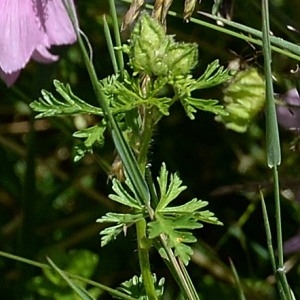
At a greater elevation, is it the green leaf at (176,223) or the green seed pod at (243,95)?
the green seed pod at (243,95)

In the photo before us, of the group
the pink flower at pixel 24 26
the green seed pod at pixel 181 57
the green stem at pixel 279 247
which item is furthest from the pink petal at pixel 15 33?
the green stem at pixel 279 247

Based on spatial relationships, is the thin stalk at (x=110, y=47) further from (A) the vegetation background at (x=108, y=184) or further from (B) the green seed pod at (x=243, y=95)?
(A) the vegetation background at (x=108, y=184)

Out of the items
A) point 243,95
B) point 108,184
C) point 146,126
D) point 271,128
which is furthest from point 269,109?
point 108,184

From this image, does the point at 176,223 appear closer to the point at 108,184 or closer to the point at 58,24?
the point at 58,24

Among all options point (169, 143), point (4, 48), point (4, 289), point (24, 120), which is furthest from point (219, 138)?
point (4, 48)

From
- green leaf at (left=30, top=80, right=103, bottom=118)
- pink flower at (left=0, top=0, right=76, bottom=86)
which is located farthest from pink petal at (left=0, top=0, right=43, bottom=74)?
green leaf at (left=30, top=80, right=103, bottom=118)

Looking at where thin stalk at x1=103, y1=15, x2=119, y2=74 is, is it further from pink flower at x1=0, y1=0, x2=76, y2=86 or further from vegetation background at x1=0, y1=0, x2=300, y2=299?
vegetation background at x1=0, y1=0, x2=300, y2=299
